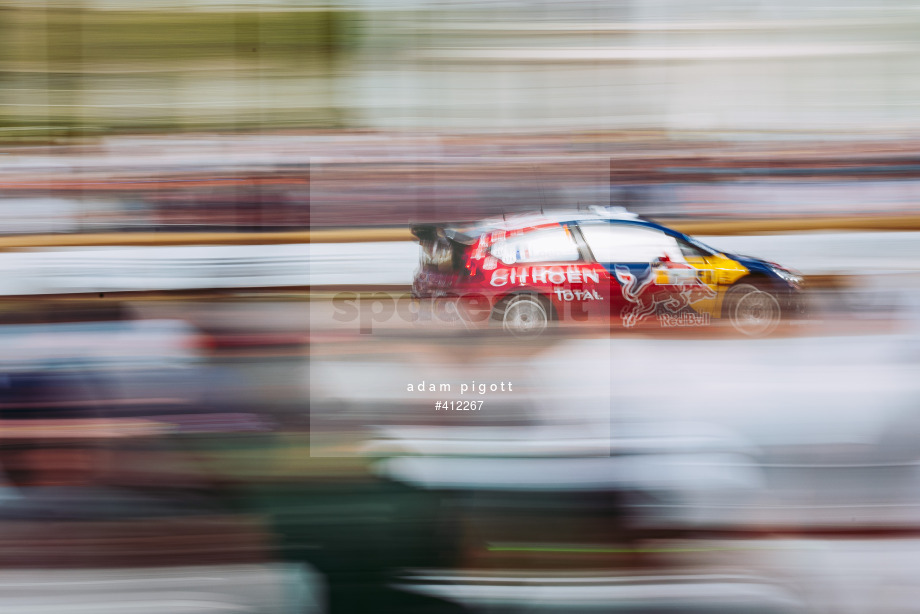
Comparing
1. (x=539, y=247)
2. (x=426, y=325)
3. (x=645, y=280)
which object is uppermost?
(x=539, y=247)

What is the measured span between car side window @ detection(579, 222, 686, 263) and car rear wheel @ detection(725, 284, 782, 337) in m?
0.21

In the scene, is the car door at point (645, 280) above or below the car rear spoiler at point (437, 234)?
below

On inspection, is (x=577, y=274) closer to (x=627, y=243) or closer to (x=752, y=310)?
(x=627, y=243)

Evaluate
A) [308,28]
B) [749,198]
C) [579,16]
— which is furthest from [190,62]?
[749,198]

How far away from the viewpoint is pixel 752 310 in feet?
6.15

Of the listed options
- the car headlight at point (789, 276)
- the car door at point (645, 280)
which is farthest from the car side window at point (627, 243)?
the car headlight at point (789, 276)

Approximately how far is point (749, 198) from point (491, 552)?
1.47 metres

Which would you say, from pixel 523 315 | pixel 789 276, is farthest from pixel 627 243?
pixel 789 276

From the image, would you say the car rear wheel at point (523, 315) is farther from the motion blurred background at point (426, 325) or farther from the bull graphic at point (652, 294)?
the bull graphic at point (652, 294)

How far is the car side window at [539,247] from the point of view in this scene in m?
1.81

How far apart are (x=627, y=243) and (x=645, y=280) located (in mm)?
133

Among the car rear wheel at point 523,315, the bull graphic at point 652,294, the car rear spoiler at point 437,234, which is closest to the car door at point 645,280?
the bull graphic at point 652,294

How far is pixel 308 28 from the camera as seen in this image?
184 centimetres

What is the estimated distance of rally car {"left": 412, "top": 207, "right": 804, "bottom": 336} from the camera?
1.81 m
